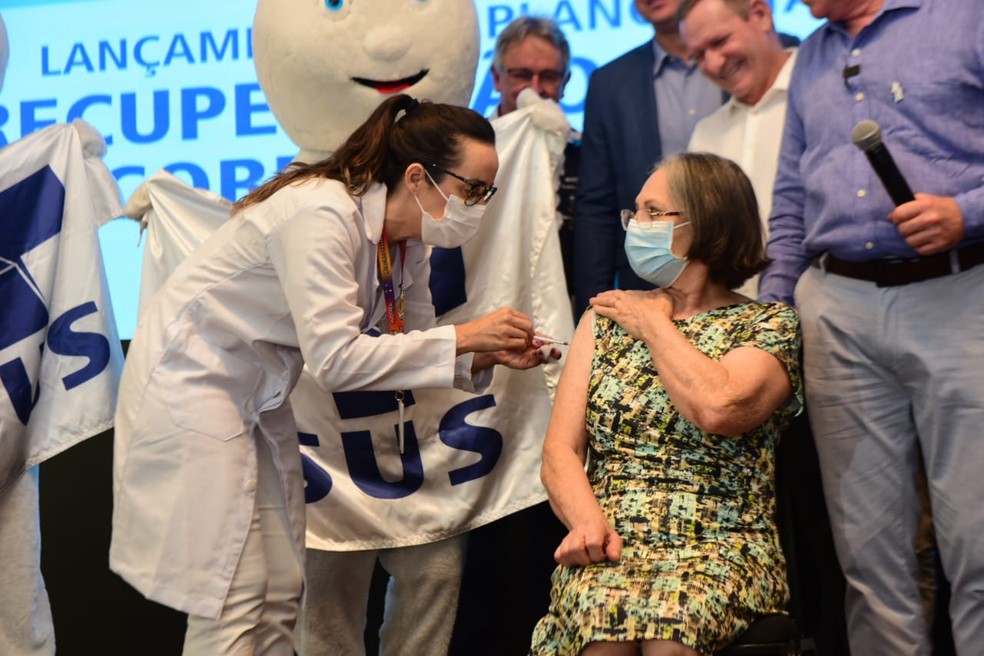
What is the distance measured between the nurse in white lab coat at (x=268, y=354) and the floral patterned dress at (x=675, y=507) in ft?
0.85

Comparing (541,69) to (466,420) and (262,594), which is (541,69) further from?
(262,594)

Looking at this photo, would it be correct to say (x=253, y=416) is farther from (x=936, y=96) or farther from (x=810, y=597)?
(x=936, y=96)

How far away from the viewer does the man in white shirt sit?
2980mm

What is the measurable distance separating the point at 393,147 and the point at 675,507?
3.00 ft

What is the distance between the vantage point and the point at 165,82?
4137 millimetres

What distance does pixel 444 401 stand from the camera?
10.1 ft

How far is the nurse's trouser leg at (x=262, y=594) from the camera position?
2.32 m

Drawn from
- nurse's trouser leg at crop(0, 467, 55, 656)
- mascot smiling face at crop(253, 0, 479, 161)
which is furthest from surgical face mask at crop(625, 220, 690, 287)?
nurse's trouser leg at crop(0, 467, 55, 656)

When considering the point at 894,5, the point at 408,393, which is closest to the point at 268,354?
the point at 408,393

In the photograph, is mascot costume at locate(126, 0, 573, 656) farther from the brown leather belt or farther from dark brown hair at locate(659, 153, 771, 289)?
the brown leather belt

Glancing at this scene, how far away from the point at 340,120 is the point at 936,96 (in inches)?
55.6

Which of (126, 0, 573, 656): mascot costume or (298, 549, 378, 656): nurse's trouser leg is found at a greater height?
(126, 0, 573, 656): mascot costume

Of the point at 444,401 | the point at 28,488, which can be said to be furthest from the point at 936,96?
the point at 28,488

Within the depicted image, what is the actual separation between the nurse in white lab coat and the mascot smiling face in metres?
0.52
